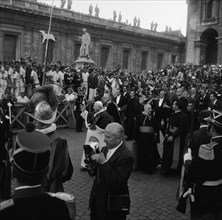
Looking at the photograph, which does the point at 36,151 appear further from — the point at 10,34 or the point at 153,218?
the point at 10,34

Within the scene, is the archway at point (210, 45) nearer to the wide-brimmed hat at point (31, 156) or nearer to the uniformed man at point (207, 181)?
the uniformed man at point (207, 181)

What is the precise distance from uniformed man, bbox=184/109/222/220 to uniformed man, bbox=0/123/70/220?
1.89 meters

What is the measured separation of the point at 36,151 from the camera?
210cm

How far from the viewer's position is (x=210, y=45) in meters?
46.7

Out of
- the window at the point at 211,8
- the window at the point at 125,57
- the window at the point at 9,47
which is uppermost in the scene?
the window at the point at 211,8

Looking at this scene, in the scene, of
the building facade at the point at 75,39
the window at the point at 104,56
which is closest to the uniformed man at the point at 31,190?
the building facade at the point at 75,39

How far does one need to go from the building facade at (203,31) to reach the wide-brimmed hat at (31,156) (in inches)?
1777

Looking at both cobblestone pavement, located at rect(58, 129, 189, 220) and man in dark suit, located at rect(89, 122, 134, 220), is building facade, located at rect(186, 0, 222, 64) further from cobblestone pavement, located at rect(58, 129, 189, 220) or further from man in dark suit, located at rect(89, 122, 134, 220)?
man in dark suit, located at rect(89, 122, 134, 220)

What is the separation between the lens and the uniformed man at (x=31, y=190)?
1.93 meters

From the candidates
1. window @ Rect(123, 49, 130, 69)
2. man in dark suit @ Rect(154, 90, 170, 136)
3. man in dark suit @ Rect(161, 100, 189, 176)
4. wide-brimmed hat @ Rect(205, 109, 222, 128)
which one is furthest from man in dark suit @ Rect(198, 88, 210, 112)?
window @ Rect(123, 49, 130, 69)

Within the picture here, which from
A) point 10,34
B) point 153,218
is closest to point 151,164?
point 153,218

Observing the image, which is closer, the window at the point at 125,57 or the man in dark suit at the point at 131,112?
the man in dark suit at the point at 131,112

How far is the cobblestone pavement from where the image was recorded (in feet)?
17.7

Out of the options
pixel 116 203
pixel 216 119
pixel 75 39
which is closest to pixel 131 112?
pixel 216 119
